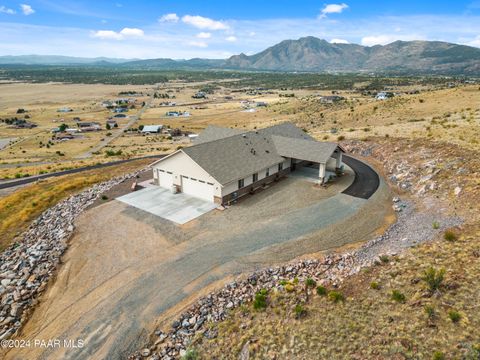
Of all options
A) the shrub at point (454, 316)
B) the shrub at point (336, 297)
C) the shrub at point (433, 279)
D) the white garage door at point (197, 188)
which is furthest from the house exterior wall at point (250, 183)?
the shrub at point (454, 316)

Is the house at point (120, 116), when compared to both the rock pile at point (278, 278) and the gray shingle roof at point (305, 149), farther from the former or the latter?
the rock pile at point (278, 278)

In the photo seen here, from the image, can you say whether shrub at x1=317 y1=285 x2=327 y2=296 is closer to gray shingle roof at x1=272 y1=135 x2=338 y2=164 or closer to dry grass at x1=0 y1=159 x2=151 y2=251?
gray shingle roof at x1=272 y1=135 x2=338 y2=164

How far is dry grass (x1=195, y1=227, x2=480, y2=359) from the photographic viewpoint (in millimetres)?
12203

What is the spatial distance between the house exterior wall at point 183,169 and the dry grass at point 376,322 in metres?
14.7

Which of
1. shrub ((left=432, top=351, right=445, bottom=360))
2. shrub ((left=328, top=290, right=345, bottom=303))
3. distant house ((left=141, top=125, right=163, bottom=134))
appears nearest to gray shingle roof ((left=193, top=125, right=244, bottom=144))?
shrub ((left=328, top=290, right=345, bottom=303))

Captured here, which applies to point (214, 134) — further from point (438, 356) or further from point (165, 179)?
point (438, 356)

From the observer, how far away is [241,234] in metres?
23.8

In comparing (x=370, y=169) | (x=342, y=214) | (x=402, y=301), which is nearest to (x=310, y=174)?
(x=370, y=169)

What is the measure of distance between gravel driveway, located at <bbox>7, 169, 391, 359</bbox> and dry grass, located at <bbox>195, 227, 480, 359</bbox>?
4.26 metres

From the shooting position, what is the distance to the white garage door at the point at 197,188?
1179 inches

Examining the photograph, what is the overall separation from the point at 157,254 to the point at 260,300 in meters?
8.86

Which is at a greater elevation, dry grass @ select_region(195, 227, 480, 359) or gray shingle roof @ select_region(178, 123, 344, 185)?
gray shingle roof @ select_region(178, 123, 344, 185)

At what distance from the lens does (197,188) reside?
3089cm

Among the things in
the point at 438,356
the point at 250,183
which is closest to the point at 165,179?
the point at 250,183
